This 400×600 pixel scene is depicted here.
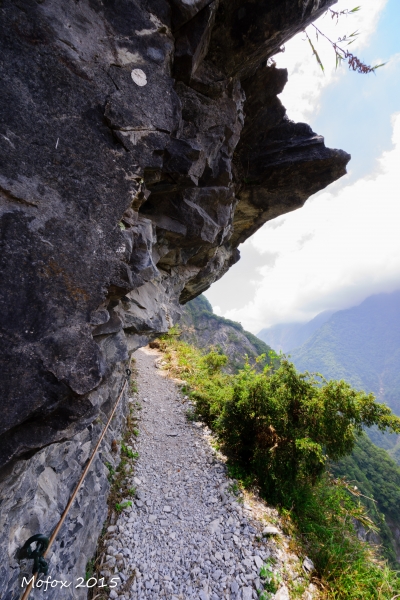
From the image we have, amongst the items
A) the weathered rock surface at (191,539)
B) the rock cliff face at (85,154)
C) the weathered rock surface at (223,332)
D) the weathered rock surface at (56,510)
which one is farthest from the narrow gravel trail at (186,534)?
the weathered rock surface at (223,332)

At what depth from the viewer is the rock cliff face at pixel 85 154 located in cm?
238

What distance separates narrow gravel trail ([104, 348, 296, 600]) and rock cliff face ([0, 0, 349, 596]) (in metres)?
→ 2.49

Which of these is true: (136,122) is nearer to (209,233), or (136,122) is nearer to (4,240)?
(4,240)

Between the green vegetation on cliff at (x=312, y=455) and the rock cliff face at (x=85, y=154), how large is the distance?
156 inches

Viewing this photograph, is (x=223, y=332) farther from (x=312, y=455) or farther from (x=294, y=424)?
(x=312, y=455)

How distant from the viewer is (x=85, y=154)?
2.95m

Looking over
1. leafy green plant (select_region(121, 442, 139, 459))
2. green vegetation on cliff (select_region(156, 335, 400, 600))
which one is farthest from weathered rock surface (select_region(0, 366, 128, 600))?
green vegetation on cliff (select_region(156, 335, 400, 600))

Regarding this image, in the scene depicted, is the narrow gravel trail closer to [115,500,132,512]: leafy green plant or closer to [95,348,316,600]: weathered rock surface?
[95,348,316,600]: weathered rock surface

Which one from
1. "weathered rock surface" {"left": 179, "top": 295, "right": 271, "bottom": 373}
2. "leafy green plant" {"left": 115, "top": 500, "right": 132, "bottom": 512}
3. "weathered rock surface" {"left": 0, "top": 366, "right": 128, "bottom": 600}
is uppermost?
"weathered rock surface" {"left": 179, "top": 295, "right": 271, "bottom": 373}

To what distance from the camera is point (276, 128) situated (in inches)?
283

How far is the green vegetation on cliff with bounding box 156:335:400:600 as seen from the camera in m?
4.78

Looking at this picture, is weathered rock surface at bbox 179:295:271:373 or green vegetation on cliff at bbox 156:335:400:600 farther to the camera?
weathered rock surface at bbox 179:295:271:373

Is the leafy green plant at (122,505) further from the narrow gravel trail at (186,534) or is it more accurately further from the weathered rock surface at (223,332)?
the weathered rock surface at (223,332)

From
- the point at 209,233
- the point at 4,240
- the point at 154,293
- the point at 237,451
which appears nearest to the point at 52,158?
the point at 4,240
